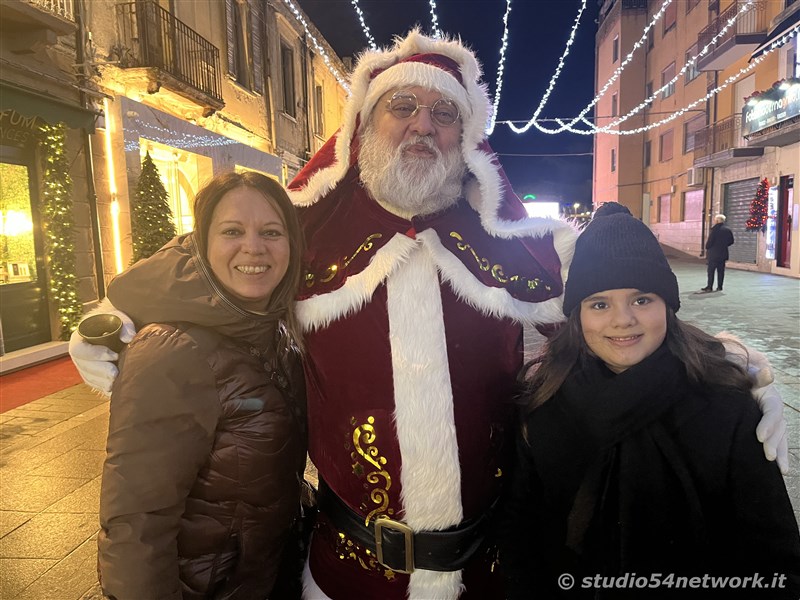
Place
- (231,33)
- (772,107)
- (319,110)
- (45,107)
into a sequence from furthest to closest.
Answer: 1. (319,110)
2. (772,107)
3. (231,33)
4. (45,107)

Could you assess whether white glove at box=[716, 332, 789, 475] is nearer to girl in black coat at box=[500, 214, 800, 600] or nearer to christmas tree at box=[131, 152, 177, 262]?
girl in black coat at box=[500, 214, 800, 600]

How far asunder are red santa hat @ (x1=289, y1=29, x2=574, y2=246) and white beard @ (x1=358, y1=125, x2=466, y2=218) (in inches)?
2.7

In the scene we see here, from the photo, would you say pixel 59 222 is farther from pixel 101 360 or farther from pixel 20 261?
pixel 101 360

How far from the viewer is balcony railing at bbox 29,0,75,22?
6.16 metres

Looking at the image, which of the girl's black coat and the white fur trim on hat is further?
the white fur trim on hat

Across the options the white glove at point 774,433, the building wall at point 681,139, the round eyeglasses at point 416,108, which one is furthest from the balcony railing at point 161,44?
the building wall at point 681,139

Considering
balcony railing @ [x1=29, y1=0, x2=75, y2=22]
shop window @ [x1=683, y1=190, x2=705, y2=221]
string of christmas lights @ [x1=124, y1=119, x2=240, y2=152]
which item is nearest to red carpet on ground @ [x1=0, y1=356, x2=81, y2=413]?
string of christmas lights @ [x1=124, y1=119, x2=240, y2=152]

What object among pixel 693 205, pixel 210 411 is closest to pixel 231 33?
pixel 210 411

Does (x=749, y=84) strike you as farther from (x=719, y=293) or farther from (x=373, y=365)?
(x=373, y=365)

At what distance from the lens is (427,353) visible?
1.54 metres

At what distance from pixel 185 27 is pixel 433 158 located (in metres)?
9.11

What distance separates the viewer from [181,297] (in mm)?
1413

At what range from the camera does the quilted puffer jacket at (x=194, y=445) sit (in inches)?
49.9

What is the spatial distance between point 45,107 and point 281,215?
19.8 ft
